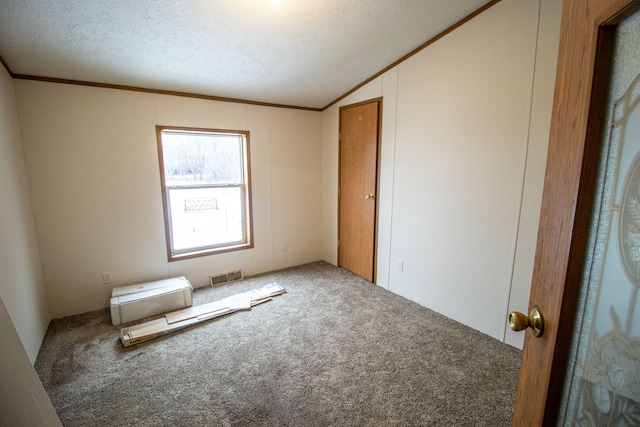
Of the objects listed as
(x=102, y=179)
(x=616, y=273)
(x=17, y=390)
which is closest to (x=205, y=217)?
(x=102, y=179)

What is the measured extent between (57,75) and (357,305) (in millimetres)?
3349

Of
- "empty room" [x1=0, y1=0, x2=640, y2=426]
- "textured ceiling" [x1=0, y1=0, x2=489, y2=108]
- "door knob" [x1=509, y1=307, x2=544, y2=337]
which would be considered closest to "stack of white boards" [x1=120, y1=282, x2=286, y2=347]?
"empty room" [x1=0, y1=0, x2=640, y2=426]

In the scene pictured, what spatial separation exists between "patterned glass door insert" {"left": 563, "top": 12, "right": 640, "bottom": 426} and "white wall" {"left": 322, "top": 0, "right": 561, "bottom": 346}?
161 centimetres

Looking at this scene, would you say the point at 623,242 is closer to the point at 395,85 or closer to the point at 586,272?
the point at 586,272

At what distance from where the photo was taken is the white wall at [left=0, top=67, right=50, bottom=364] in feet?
5.82

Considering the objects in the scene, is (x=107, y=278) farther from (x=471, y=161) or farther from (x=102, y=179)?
(x=471, y=161)

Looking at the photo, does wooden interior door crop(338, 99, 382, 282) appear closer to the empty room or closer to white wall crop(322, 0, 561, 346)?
the empty room

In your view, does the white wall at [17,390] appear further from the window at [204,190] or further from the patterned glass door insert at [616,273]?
the window at [204,190]

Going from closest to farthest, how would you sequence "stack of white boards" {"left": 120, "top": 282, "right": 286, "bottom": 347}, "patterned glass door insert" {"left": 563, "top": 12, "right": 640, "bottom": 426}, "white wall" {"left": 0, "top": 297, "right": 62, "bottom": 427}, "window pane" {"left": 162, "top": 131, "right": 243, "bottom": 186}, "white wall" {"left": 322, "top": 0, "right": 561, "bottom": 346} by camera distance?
"patterned glass door insert" {"left": 563, "top": 12, "right": 640, "bottom": 426} → "white wall" {"left": 0, "top": 297, "right": 62, "bottom": 427} → "white wall" {"left": 322, "top": 0, "right": 561, "bottom": 346} → "stack of white boards" {"left": 120, "top": 282, "right": 286, "bottom": 347} → "window pane" {"left": 162, "top": 131, "right": 243, "bottom": 186}

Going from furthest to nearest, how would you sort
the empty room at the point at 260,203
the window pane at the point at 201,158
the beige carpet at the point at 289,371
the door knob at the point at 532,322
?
the window pane at the point at 201,158, the empty room at the point at 260,203, the beige carpet at the point at 289,371, the door knob at the point at 532,322

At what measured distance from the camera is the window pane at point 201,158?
2.97 meters

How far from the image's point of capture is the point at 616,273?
1.72 feet

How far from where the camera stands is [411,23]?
84.7 inches

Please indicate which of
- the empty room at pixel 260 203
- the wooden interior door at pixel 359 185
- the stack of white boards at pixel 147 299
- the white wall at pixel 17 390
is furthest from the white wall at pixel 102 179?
the white wall at pixel 17 390
